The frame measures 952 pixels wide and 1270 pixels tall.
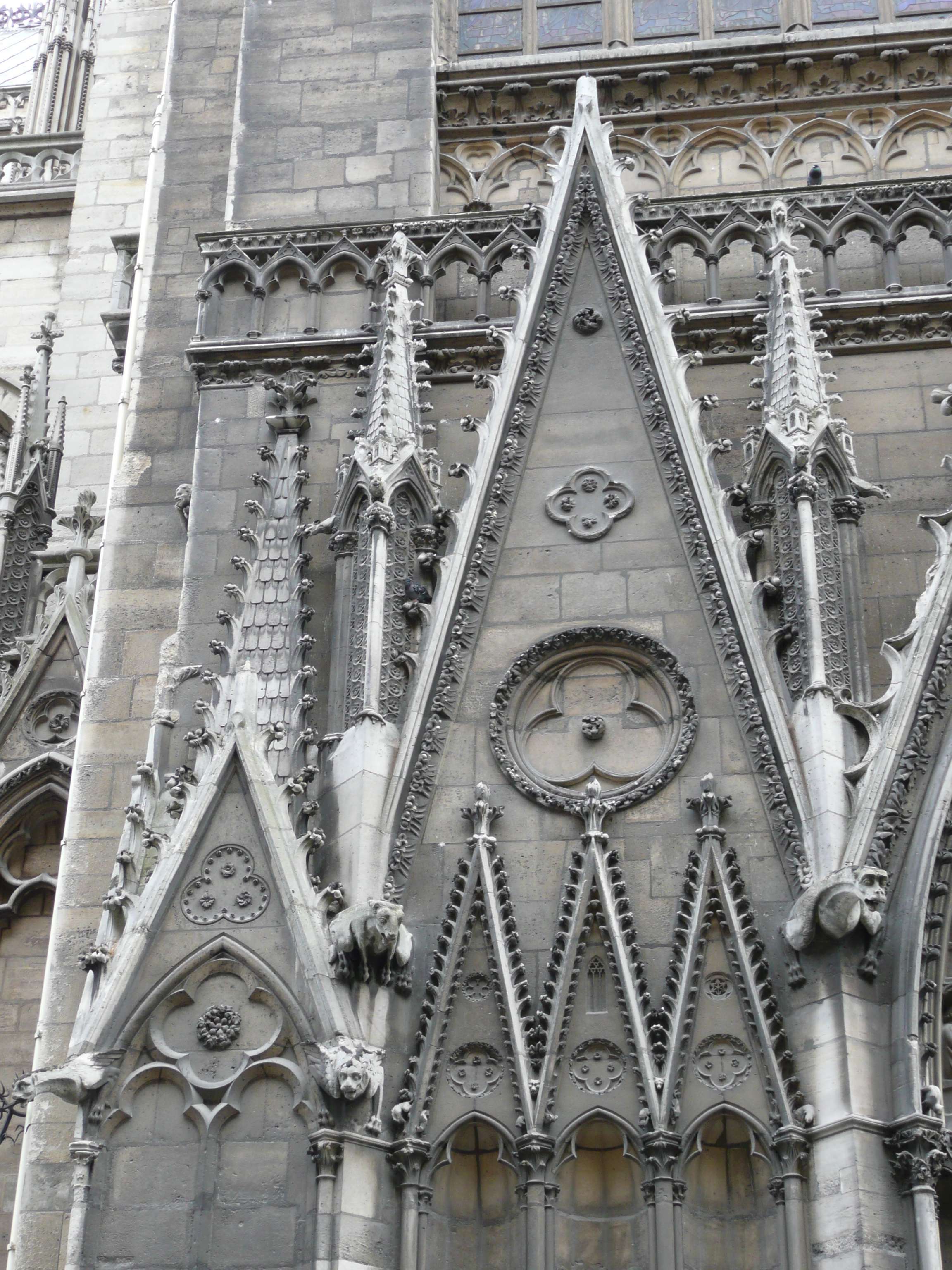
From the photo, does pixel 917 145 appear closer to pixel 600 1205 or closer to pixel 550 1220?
pixel 600 1205

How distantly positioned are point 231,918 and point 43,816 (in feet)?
16.7

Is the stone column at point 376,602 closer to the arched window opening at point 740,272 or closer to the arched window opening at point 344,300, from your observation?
the arched window opening at point 344,300

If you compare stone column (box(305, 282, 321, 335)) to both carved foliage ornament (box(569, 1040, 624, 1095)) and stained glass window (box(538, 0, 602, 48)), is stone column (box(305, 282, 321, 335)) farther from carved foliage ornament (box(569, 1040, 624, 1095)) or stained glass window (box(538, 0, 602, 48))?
carved foliage ornament (box(569, 1040, 624, 1095))

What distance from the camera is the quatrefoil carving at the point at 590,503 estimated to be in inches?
599

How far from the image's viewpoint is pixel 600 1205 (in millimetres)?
12906

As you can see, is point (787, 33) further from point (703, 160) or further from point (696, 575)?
point (696, 575)

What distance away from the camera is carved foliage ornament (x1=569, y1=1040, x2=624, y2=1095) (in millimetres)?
12969

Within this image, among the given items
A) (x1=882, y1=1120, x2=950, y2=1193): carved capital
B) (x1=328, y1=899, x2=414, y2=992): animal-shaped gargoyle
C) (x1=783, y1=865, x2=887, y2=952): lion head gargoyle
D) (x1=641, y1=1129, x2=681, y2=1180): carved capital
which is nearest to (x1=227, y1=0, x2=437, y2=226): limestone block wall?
(x1=328, y1=899, x2=414, y2=992): animal-shaped gargoyle

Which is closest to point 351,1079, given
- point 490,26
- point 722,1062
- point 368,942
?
point 368,942

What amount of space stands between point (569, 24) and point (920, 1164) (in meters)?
12.9

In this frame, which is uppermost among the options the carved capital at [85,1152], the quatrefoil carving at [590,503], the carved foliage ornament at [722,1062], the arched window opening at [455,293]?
the arched window opening at [455,293]

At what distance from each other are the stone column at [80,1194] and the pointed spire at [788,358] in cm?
691

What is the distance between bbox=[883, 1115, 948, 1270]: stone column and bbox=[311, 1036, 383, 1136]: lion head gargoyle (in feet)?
10.3

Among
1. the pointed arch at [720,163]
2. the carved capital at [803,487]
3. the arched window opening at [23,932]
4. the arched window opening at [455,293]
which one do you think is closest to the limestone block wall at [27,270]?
the arched window opening at [23,932]
